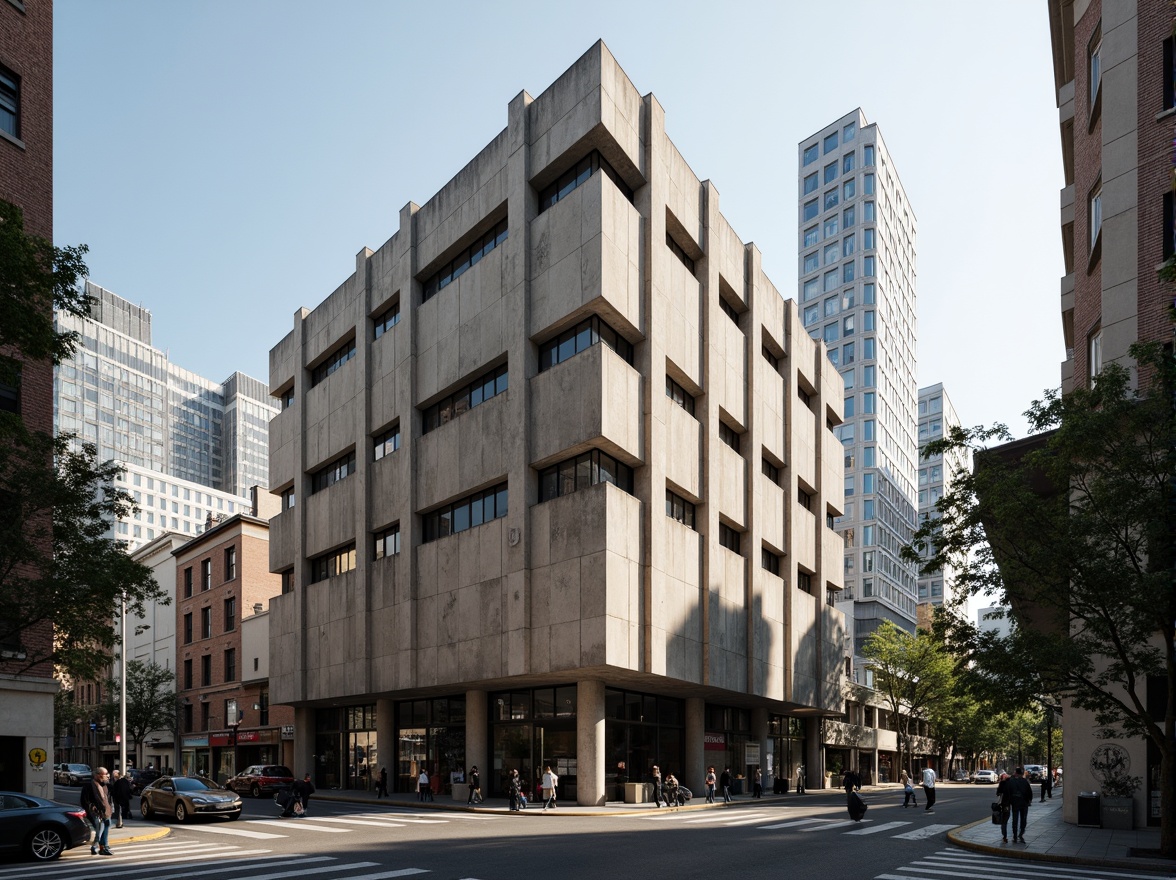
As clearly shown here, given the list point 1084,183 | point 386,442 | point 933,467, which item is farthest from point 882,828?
point 933,467

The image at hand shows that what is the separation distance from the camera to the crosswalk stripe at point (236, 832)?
1032 inches

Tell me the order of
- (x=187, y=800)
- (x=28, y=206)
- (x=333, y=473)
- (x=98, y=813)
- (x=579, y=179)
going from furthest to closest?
(x=333, y=473), (x=579, y=179), (x=187, y=800), (x=28, y=206), (x=98, y=813)

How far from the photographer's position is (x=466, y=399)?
44469mm

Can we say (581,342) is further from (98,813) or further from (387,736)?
(387,736)

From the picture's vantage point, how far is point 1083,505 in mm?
22562

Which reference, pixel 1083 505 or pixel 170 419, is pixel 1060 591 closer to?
pixel 1083 505

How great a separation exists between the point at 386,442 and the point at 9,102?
79.4 feet

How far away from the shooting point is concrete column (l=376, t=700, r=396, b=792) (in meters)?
49.1

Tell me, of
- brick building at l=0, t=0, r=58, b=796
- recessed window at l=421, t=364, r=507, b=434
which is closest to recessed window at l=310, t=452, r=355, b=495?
recessed window at l=421, t=364, r=507, b=434

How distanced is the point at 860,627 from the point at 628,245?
7039 centimetres

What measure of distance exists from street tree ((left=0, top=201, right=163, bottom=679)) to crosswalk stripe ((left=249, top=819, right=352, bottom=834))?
25.0ft

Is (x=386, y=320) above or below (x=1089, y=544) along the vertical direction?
above

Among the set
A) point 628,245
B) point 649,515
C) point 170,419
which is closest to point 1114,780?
point 649,515

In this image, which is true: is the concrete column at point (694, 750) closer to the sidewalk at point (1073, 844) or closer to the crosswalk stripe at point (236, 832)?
the sidewalk at point (1073, 844)
